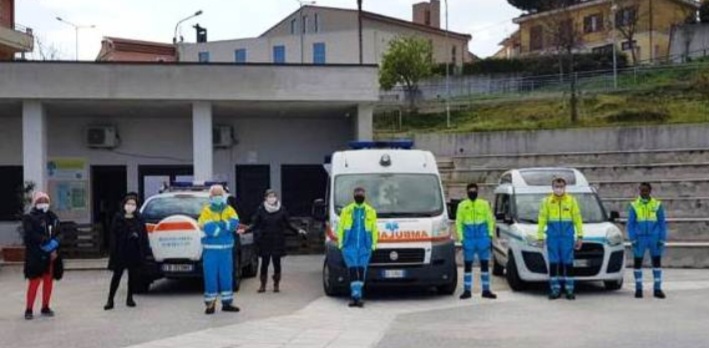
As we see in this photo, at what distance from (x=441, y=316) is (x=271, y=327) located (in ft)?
8.67

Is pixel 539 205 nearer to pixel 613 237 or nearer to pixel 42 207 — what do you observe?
A: pixel 613 237

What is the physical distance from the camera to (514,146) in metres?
32.9

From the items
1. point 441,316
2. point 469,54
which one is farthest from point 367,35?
point 441,316

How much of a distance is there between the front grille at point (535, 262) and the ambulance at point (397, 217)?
1390 mm

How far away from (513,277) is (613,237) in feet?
6.24

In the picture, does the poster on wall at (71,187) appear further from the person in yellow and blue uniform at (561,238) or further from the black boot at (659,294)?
the black boot at (659,294)

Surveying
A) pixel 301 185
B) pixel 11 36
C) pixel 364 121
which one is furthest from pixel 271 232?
pixel 11 36

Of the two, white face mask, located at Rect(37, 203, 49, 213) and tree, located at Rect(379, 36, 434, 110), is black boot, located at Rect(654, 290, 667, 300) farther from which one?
tree, located at Rect(379, 36, 434, 110)

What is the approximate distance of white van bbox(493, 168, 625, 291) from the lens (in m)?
15.5

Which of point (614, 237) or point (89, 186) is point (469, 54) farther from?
point (614, 237)

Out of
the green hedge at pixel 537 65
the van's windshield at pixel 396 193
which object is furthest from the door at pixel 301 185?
the green hedge at pixel 537 65

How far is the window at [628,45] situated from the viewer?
59.4 metres

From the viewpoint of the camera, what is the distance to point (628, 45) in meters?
60.8

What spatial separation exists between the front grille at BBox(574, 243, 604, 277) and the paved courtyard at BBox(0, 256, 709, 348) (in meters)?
0.43
